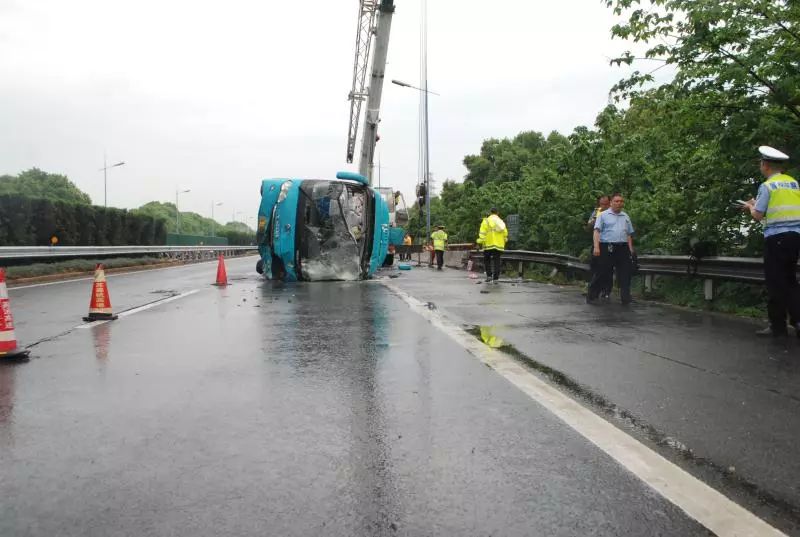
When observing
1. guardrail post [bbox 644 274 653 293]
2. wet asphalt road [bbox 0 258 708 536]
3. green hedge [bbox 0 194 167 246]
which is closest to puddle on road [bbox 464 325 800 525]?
wet asphalt road [bbox 0 258 708 536]

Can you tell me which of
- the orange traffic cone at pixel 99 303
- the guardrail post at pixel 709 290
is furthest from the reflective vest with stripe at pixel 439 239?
the orange traffic cone at pixel 99 303

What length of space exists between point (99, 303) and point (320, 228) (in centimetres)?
789

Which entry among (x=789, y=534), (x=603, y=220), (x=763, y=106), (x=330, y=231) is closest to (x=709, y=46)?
(x=763, y=106)

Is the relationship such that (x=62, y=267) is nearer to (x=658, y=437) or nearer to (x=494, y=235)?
(x=494, y=235)

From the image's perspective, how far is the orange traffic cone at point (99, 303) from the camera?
917cm

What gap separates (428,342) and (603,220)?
5.58 m

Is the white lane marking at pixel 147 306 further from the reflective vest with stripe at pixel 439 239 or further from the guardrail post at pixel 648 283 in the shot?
the reflective vest with stripe at pixel 439 239

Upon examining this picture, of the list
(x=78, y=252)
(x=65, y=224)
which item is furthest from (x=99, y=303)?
(x=65, y=224)

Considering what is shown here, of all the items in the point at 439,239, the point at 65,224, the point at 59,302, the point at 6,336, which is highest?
the point at 65,224

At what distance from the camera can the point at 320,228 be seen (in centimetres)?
1670

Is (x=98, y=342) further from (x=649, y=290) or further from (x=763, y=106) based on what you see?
(x=649, y=290)

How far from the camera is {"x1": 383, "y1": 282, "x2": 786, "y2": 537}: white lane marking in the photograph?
8.72ft

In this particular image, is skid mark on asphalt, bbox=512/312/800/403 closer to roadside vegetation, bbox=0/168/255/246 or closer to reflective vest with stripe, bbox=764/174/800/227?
reflective vest with stripe, bbox=764/174/800/227

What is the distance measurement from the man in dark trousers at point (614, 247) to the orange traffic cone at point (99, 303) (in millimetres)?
7363
